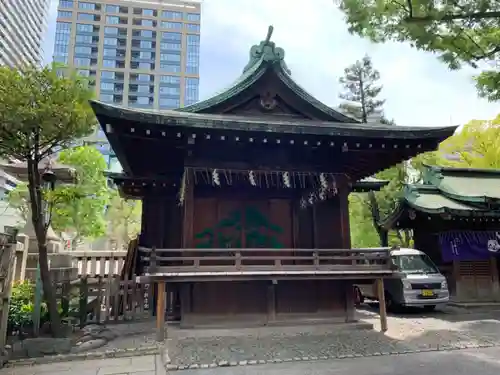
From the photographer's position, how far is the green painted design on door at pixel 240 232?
8.84 meters

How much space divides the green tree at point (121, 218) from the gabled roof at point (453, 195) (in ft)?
74.3

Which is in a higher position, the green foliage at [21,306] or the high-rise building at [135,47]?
the high-rise building at [135,47]

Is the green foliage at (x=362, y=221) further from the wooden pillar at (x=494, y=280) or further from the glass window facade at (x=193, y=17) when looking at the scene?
the glass window facade at (x=193, y=17)

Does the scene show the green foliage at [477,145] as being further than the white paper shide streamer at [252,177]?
Yes

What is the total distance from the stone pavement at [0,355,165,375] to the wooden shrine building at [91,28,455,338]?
4.15 feet

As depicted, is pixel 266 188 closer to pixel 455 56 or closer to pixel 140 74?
pixel 455 56

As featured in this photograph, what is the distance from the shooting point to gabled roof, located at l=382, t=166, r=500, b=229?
1312 centimetres

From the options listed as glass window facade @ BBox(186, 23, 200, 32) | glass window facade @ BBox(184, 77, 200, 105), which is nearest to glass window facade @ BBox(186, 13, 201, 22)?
glass window facade @ BBox(186, 23, 200, 32)

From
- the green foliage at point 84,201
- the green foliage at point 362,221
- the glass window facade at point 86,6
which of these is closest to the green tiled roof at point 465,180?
the green foliage at point 362,221

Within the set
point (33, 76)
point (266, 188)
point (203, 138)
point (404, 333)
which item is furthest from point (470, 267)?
point (33, 76)

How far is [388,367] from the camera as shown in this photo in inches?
Answer: 233

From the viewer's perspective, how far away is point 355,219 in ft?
74.5

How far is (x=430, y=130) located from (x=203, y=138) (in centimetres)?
526

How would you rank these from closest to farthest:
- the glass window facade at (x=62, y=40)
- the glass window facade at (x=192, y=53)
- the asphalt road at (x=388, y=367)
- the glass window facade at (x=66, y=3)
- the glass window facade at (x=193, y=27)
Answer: the asphalt road at (x=388, y=367) < the glass window facade at (x=62, y=40) < the glass window facade at (x=66, y=3) < the glass window facade at (x=192, y=53) < the glass window facade at (x=193, y=27)
